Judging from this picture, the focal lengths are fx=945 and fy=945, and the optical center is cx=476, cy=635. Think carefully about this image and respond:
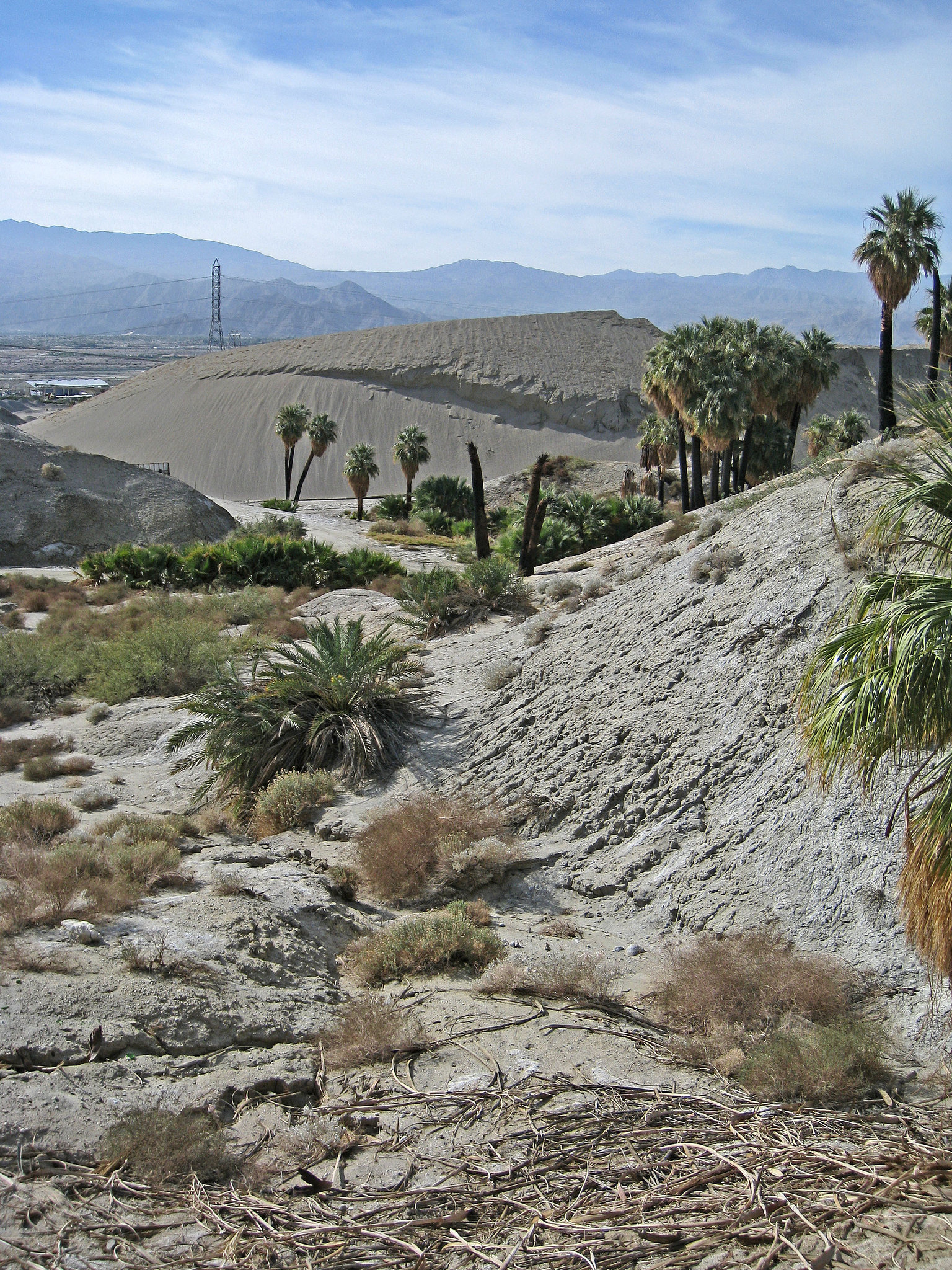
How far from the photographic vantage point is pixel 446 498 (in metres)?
51.4

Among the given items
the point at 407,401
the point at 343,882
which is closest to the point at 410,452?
the point at 407,401

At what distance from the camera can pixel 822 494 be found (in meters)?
11.8

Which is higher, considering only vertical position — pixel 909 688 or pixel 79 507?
pixel 79 507

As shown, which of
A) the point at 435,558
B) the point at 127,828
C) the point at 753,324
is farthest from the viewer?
the point at 753,324

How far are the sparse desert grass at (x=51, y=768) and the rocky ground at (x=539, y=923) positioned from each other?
34cm

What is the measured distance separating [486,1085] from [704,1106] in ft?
4.31

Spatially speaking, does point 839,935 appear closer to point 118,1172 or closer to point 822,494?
point 118,1172

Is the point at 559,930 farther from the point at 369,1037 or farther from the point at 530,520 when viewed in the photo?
the point at 530,520

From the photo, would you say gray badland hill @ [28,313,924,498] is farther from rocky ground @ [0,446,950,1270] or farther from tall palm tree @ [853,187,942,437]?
rocky ground @ [0,446,950,1270]

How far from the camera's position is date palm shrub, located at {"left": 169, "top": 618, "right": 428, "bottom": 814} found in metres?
12.2

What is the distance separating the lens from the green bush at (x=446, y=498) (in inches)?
1999

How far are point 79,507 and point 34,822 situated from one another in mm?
25963

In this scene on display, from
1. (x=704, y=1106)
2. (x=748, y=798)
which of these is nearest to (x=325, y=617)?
(x=748, y=798)

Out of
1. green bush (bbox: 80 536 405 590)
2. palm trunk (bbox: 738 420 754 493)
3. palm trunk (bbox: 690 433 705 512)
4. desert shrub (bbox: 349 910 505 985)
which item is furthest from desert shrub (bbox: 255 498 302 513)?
desert shrub (bbox: 349 910 505 985)
